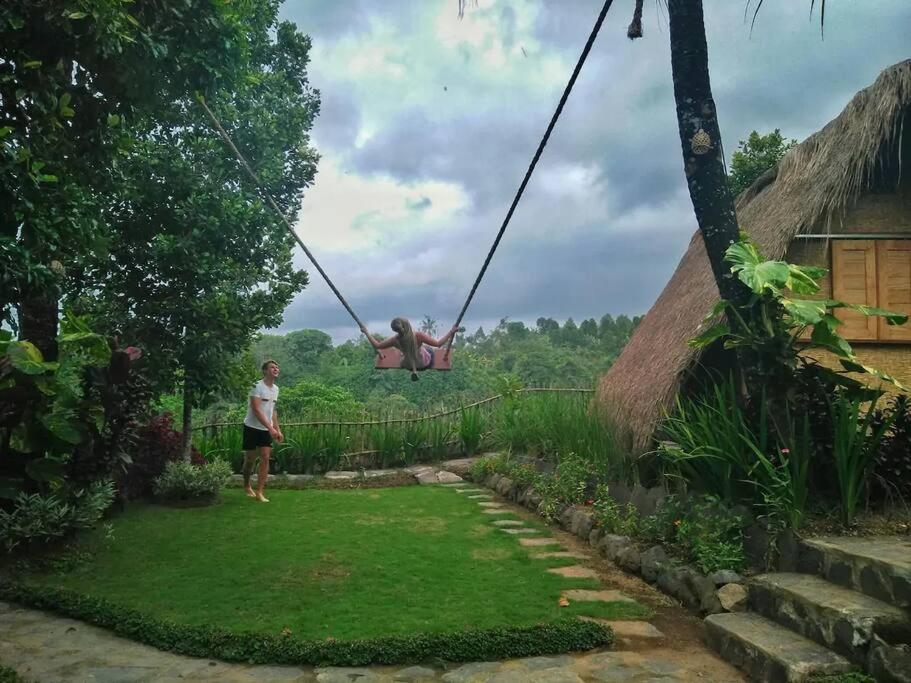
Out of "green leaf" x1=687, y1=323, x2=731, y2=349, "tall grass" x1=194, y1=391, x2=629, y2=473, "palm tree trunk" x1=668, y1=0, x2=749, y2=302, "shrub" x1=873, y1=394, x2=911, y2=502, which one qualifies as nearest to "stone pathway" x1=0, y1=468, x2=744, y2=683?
"shrub" x1=873, y1=394, x2=911, y2=502

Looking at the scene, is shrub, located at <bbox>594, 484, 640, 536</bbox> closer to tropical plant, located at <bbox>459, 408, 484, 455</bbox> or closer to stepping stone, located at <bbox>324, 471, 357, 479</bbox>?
stepping stone, located at <bbox>324, 471, 357, 479</bbox>

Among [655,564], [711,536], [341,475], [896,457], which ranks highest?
[896,457]

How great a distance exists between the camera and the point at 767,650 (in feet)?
8.55

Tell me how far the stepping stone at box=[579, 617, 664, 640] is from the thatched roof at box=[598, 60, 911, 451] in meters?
1.52

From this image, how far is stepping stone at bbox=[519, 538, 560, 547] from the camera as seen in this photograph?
15.8 feet

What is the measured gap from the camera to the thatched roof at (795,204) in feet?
15.0

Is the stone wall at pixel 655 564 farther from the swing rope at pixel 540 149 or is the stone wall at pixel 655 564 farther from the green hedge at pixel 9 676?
the green hedge at pixel 9 676

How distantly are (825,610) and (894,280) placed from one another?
138 inches

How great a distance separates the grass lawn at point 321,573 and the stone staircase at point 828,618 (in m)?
0.59

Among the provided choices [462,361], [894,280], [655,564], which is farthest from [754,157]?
[462,361]

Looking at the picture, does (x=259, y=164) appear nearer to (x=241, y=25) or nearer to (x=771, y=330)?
(x=241, y=25)

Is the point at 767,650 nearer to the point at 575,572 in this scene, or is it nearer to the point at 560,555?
the point at 575,572

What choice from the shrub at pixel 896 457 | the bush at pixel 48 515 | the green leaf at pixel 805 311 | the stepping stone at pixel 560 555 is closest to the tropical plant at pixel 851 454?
the shrub at pixel 896 457

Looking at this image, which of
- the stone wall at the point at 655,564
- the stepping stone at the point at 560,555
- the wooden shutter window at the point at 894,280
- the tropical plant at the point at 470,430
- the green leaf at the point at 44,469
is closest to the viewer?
the stone wall at the point at 655,564
